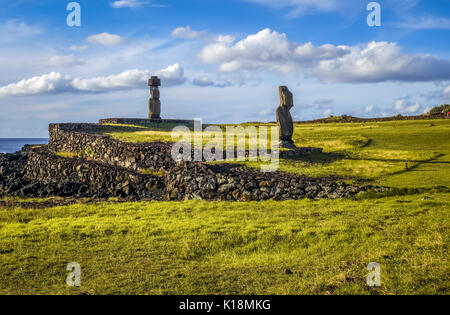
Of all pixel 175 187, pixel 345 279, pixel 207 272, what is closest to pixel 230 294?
pixel 207 272

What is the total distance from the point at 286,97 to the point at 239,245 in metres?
17.6

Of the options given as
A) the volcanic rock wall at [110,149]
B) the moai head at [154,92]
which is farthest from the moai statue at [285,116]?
the moai head at [154,92]

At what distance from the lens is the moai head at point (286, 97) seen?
27734 millimetres

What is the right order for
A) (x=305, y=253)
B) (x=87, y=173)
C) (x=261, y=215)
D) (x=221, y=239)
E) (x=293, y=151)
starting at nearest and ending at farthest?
(x=305, y=253) < (x=221, y=239) < (x=261, y=215) < (x=293, y=151) < (x=87, y=173)

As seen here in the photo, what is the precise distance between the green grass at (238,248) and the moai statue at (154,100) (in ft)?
99.0

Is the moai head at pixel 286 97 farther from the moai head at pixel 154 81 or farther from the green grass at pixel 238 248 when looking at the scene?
the moai head at pixel 154 81

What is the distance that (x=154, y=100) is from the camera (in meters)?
47.0

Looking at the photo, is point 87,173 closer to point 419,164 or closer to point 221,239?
point 221,239

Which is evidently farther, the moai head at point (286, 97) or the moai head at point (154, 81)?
the moai head at point (154, 81)

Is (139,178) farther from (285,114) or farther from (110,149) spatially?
(285,114)

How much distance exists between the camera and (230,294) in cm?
814

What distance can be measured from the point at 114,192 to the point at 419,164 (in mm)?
18625

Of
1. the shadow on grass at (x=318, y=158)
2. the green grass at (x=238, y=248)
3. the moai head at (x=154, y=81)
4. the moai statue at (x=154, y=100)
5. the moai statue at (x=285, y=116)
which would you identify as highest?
the moai head at (x=154, y=81)

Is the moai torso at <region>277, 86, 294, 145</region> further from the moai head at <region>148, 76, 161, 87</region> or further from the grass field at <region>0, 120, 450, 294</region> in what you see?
the moai head at <region>148, 76, 161, 87</region>
